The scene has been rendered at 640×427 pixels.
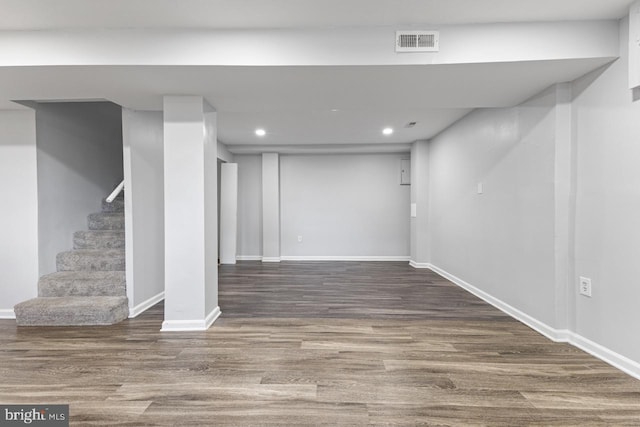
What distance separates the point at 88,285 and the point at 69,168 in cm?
142

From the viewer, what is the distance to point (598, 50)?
214 centimetres

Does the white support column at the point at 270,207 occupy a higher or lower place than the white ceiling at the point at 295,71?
lower

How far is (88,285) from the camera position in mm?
3258

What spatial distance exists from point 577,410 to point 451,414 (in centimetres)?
70

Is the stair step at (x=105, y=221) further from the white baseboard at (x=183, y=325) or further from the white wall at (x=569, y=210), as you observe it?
the white wall at (x=569, y=210)

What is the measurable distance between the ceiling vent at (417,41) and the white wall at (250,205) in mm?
4912

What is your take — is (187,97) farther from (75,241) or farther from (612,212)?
(612,212)

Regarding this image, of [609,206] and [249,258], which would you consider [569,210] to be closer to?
[609,206]

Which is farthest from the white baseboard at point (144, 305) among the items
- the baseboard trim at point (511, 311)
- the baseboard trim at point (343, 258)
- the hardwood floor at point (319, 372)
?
the baseboard trim at point (511, 311)

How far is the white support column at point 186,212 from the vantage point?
2.77 m

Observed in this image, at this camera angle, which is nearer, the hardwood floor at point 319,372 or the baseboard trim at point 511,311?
the hardwood floor at point 319,372

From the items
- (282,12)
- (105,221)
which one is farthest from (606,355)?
(105,221)

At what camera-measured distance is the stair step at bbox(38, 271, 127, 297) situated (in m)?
3.24

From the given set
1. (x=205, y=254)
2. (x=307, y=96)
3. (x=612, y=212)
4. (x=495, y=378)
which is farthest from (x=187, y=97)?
(x=612, y=212)
